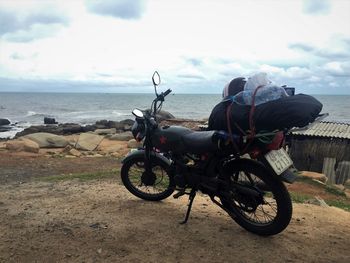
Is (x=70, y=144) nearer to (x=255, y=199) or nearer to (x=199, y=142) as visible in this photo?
(x=199, y=142)

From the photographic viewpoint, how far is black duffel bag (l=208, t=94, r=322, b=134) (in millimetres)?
4273

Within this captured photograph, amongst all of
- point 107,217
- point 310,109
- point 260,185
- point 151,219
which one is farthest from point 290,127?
point 107,217

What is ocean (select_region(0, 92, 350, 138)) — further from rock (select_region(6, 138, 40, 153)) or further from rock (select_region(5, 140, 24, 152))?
rock (select_region(5, 140, 24, 152))

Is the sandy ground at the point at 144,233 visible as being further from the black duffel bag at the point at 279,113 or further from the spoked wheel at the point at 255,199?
the black duffel bag at the point at 279,113

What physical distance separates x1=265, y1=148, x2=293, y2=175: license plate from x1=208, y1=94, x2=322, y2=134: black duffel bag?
1.18ft

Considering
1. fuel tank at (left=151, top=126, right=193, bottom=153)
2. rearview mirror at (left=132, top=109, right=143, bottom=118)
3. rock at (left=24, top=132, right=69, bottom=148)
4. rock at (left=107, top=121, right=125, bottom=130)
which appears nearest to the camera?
fuel tank at (left=151, top=126, right=193, bottom=153)

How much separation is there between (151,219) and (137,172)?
123cm

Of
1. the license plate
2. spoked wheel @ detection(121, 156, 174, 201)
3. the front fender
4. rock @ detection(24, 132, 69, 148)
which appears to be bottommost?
rock @ detection(24, 132, 69, 148)

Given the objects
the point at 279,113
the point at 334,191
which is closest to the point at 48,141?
the point at 334,191

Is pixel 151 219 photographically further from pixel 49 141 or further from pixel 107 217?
pixel 49 141

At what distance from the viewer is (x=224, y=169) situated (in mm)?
5160

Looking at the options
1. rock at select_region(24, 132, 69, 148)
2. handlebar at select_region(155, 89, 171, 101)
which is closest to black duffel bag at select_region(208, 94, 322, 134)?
handlebar at select_region(155, 89, 171, 101)

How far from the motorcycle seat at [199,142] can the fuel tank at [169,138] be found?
0.36 ft

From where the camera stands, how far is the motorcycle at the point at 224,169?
469 centimetres
